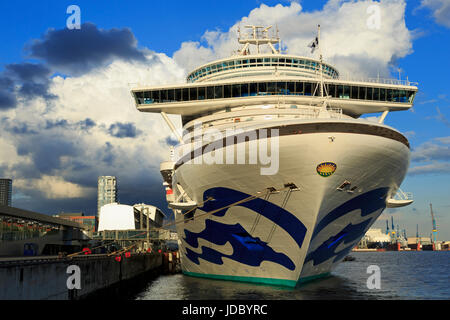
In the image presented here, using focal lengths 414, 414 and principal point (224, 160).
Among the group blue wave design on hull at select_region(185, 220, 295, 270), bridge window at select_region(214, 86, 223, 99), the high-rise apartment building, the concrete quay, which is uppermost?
the high-rise apartment building

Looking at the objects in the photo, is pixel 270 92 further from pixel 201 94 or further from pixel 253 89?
pixel 201 94

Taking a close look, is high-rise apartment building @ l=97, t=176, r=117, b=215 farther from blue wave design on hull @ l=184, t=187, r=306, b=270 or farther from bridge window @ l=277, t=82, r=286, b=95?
blue wave design on hull @ l=184, t=187, r=306, b=270

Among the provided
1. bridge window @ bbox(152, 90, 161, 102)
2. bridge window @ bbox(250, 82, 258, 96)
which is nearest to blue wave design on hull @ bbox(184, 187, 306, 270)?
bridge window @ bbox(250, 82, 258, 96)

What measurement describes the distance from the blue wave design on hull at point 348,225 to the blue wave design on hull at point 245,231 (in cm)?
93

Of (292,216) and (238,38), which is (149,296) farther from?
(238,38)

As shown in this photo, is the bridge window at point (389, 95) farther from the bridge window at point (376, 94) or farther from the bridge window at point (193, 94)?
the bridge window at point (193, 94)

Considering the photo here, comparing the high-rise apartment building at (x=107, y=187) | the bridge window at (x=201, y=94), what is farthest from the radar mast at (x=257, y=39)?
the high-rise apartment building at (x=107, y=187)

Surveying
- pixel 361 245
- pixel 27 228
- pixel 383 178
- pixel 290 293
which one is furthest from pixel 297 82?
pixel 361 245

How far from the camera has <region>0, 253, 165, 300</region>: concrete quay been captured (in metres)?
13.4

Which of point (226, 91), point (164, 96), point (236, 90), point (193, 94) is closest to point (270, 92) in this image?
point (236, 90)

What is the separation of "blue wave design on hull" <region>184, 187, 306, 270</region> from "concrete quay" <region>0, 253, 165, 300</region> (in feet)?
19.9

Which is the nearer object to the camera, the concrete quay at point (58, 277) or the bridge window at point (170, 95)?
the concrete quay at point (58, 277)

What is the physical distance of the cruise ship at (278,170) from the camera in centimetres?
1545

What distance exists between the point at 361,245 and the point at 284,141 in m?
148
